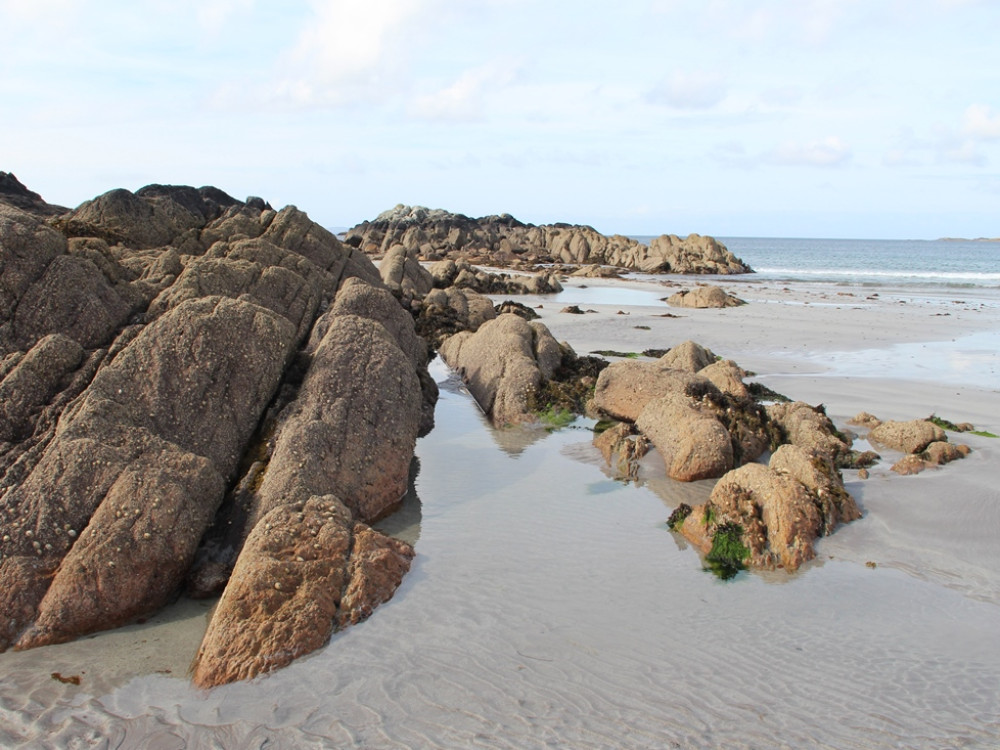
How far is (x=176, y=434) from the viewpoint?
6379 mm

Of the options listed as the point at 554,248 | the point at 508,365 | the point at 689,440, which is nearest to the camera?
the point at 689,440

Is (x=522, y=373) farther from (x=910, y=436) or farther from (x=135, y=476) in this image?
(x=135, y=476)

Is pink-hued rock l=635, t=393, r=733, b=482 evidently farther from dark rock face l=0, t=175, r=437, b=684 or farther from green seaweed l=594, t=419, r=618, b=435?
dark rock face l=0, t=175, r=437, b=684

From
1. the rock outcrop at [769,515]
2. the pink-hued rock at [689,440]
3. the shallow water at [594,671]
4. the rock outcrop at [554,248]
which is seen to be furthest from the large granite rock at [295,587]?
the rock outcrop at [554,248]

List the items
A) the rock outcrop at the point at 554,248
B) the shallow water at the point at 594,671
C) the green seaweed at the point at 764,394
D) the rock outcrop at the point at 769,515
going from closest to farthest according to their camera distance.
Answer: the shallow water at the point at 594,671, the rock outcrop at the point at 769,515, the green seaweed at the point at 764,394, the rock outcrop at the point at 554,248

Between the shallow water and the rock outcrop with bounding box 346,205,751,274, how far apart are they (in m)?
45.1

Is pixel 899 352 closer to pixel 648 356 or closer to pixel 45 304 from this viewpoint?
pixel 648 356

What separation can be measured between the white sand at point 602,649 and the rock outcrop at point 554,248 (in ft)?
145

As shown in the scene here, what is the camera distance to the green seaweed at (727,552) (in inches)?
242

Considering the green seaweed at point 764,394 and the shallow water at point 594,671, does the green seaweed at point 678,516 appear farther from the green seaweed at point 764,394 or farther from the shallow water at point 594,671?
the green seaweed at point 764,394

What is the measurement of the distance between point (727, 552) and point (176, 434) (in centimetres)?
480

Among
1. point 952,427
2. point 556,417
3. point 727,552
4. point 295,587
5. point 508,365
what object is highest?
point 508,365

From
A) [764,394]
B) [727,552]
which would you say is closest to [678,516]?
[727,552]

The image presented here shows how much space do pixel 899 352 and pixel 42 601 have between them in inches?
663
